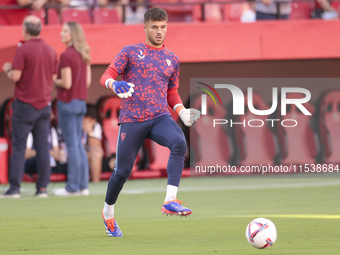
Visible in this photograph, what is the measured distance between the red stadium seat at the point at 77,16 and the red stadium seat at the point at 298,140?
189 inches

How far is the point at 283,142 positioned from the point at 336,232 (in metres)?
8.47

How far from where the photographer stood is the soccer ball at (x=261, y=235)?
450 cm

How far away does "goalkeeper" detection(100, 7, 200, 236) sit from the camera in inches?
208

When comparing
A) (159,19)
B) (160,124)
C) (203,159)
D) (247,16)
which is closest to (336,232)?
(160,124)

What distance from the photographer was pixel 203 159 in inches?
535

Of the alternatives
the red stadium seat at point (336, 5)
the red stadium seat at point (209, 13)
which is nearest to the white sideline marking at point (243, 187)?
the red stadium seat at point (209, 13)

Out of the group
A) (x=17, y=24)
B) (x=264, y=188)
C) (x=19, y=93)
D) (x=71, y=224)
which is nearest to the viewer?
(x=71, y=224)

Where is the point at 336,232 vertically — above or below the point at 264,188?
above

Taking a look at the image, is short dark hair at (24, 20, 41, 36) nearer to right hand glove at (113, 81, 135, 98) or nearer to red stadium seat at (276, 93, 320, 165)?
right hand glove at (113, 81, 135, 98)

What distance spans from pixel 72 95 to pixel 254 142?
5.75 metres

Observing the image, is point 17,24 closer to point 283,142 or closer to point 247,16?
point 247,16

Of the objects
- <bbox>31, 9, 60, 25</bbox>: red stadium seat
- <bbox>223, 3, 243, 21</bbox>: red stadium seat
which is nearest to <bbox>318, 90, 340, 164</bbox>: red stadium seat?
<bbox>223, 3, 243, 21</bbox>: red stadium seat

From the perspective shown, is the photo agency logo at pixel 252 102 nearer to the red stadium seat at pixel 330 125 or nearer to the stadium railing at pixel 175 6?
the red stadium seat at pixel 330 125

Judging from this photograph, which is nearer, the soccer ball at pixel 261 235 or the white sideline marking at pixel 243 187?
the soccer ball at pixel 261 235
